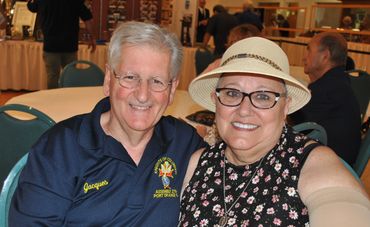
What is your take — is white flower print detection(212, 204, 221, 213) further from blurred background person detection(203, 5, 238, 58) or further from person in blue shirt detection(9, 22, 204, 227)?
blurred background person detection(203, 5, 238, 58)

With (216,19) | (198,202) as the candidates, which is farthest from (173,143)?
(216,19)

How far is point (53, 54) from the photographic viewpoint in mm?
4969

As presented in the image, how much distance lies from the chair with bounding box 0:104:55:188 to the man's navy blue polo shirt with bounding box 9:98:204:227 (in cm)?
58

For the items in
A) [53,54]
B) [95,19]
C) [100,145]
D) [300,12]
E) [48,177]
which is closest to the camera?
[48,177]

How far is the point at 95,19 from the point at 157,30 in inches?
233

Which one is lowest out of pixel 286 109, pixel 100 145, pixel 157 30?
pixel 100 145

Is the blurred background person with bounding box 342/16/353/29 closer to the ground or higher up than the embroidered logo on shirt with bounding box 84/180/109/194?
higher up

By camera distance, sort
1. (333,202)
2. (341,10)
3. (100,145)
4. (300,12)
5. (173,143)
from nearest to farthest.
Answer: (333,202), (100,145), (173,143), (341,10), (300,12)

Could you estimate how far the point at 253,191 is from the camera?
1.30m

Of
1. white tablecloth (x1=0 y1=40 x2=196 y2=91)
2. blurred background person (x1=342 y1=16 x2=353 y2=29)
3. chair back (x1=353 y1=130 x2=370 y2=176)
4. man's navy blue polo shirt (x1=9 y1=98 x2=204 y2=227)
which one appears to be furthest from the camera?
blurred background person (x1=342 y1=16 x2=353 y2=29)

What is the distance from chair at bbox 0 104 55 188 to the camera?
1956mm

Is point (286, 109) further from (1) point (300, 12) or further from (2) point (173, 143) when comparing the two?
(1) point (300, 12)

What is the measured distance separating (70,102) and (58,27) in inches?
88.8

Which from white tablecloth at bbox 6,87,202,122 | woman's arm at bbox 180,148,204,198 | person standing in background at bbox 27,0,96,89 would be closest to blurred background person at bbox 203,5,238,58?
person standing in background at bbox 27,0,96,89
